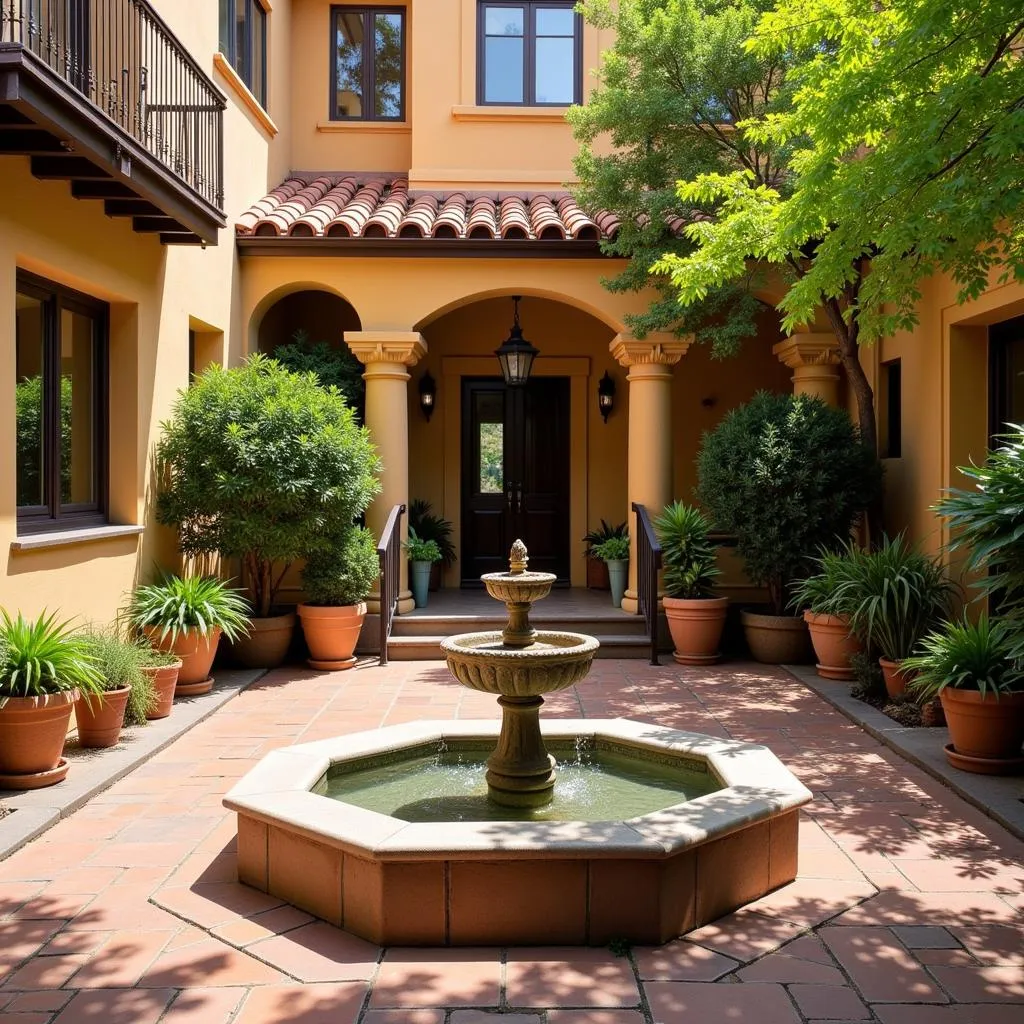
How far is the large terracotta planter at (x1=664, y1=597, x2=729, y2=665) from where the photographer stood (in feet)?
30.6

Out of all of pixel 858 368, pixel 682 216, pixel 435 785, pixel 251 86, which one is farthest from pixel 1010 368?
pixel 251 86

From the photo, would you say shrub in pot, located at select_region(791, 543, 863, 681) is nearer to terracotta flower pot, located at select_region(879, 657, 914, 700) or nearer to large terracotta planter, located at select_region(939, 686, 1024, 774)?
terracotta flower pot, located at select_region(879, 657, 914, 700)

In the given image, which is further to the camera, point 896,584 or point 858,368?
point 858,368

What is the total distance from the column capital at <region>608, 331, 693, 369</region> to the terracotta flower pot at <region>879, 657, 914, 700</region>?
4.08 meters

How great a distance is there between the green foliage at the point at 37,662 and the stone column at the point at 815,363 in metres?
7.45

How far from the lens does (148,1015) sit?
3.17m

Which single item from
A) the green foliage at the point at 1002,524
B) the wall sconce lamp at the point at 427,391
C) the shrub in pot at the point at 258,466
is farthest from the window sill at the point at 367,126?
the green foliage at the point at 1002,524

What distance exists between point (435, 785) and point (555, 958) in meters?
1.61

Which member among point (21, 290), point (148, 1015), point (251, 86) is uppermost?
point (251, 86)

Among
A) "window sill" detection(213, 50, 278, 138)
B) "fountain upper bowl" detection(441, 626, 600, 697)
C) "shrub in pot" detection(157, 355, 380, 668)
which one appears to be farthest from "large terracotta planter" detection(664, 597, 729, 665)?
"window sill" detection(213, 50, 278, 138)

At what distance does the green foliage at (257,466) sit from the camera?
8281mm

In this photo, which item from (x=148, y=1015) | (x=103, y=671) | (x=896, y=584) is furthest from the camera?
(x=896, y=584)

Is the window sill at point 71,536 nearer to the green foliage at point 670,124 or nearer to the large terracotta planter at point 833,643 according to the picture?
the green foliage at point 670,124

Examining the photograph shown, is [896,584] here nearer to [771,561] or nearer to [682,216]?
[771,561]
